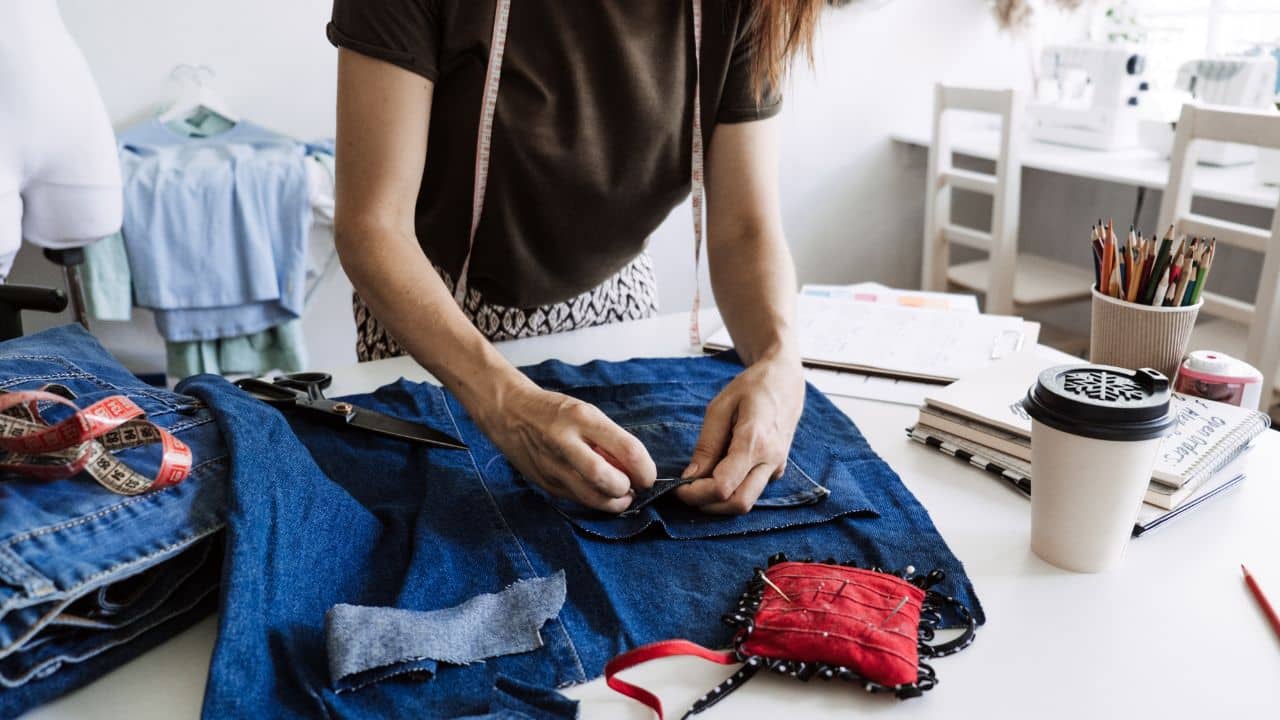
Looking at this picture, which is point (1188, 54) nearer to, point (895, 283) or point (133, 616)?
point (895, 283)

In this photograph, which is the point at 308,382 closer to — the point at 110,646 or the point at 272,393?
the point at 272,393

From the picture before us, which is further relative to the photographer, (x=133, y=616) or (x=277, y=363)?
(x=277, y=363)

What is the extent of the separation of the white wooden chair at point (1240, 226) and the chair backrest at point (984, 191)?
0.64 metres

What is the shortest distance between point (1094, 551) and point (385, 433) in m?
0.60

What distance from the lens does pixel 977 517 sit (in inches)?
32.5

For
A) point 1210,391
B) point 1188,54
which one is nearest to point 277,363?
point 1210,391

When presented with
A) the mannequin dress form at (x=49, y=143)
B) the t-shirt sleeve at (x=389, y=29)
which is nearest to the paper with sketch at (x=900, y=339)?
the t-shirt sleeve at (x=389, y=29)

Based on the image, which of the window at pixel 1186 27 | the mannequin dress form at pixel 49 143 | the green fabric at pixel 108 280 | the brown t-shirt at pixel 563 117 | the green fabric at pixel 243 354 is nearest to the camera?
the brown t-shirt at pixel 563 117

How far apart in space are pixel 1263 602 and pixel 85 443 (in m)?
0.81

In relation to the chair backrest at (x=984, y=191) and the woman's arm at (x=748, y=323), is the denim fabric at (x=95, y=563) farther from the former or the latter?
the chair backrest at (x=984, y=191)

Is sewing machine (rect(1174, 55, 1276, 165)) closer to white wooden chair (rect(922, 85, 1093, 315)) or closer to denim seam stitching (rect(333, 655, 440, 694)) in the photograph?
white wooden chair (rect(922, 85, 1093, 315))

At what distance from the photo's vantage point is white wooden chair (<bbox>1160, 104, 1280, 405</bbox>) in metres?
2.04

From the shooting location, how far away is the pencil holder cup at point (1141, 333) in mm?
950

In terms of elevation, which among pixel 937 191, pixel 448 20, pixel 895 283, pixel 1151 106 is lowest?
pixel 895 283
